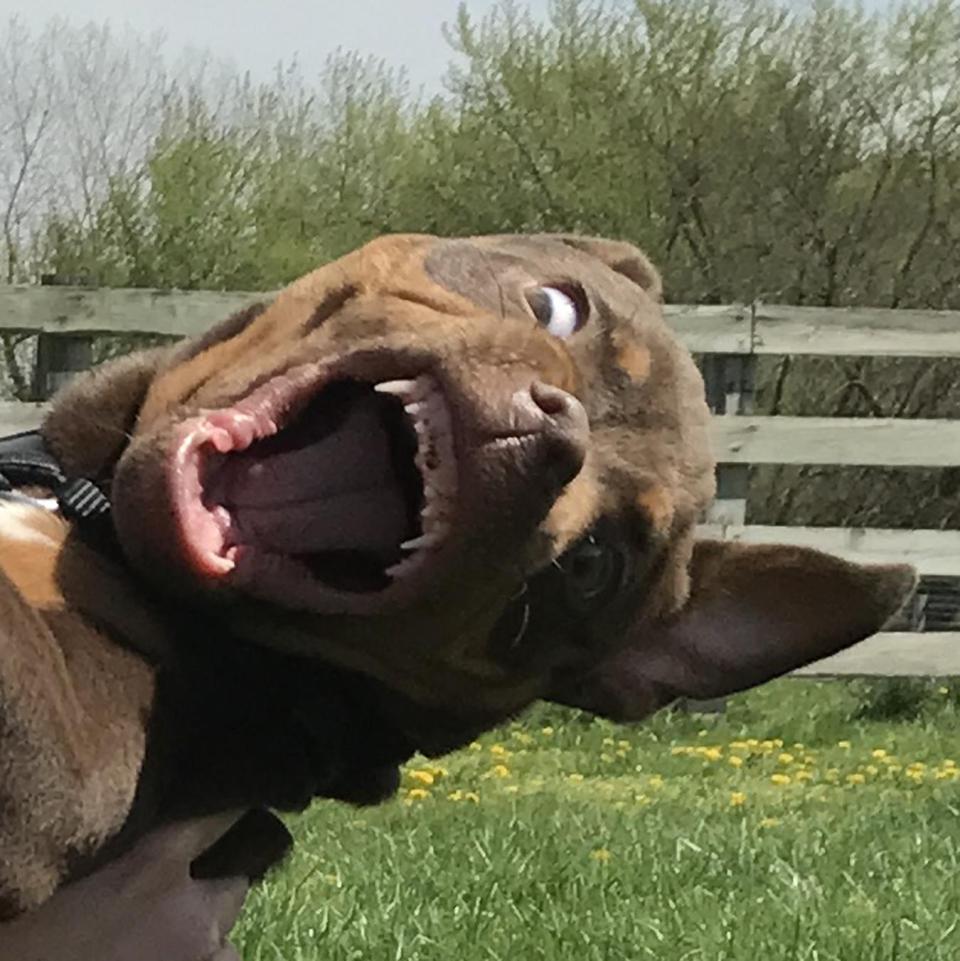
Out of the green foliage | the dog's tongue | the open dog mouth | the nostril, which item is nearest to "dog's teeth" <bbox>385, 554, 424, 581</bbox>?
the open dog mouth

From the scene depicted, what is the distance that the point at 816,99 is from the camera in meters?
15.2

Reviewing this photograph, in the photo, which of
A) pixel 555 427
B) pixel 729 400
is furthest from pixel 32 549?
pixel 729 400

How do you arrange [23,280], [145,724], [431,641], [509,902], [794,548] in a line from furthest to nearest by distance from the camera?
[23,280], [509,902], [794,548], [431,641], [145,724]

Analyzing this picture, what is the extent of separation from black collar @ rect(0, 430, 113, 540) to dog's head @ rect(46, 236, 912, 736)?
42mm

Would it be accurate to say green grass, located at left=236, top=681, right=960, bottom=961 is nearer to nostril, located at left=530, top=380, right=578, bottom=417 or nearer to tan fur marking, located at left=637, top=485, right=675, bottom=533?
A: tan fur marking, located at left=637, top=485, right=675, bottom=533

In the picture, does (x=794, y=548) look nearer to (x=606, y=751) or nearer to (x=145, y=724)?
(x=145, y=724)

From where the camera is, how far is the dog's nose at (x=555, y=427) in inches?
85.7

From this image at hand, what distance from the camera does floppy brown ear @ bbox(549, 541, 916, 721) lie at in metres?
2.68

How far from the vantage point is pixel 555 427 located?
2.18m

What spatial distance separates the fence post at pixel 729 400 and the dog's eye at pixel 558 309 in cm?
621

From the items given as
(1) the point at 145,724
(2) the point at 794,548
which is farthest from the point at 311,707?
(2) the point at 794,548

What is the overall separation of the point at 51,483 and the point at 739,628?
1.00 metres

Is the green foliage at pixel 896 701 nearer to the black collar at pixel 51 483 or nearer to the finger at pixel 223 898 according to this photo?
the finger at pixel 223 898

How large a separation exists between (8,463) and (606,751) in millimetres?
5658
